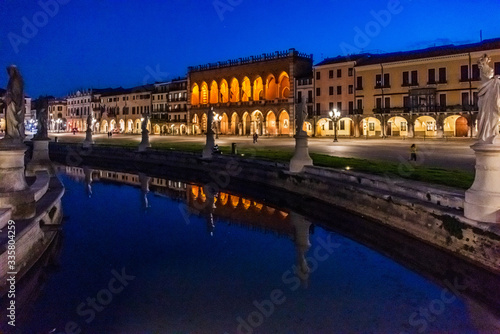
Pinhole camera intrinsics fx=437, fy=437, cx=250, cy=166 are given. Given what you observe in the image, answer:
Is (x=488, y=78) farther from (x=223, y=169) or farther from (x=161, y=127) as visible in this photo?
(x=161, y=127)

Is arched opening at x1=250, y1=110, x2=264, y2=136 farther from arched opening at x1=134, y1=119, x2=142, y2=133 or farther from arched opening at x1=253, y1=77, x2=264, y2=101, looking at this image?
arched opening at x1=134, y1=119, x2=142, y2=133

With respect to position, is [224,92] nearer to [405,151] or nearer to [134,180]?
[405,151]

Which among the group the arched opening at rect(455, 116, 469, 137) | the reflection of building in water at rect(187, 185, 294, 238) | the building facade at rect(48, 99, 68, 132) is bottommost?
the reflection of building in water at rect(187, 185, 294, 238)

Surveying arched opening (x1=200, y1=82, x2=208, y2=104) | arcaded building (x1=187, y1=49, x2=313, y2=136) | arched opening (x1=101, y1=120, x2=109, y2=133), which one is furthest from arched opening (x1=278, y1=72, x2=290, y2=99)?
arched opening (x1=101, y1=120, x2=109, y2=133)

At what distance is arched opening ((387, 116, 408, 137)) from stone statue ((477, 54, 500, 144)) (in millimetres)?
42911

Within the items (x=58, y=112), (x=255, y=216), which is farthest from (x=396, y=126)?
(x=58, y=112)

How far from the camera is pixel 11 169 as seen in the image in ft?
31.9

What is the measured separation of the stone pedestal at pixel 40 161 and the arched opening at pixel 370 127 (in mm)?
41341

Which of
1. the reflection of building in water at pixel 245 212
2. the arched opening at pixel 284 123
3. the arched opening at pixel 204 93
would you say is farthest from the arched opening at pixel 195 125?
the reflection of building in water at pixel 245 212

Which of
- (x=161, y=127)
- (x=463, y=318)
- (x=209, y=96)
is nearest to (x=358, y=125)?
(x=209, y=96)

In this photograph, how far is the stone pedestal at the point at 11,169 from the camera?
957 cm

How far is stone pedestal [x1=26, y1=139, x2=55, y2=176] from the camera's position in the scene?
61.0 ft

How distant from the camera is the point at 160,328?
692 centimetres

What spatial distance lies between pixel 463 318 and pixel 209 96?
6893 centimetres
